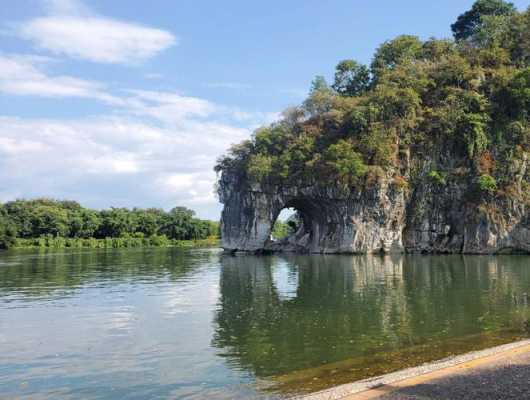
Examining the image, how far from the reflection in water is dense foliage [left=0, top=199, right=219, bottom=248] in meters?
70.7

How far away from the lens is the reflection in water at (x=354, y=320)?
13.5 metres

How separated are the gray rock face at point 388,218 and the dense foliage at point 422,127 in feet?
5.11

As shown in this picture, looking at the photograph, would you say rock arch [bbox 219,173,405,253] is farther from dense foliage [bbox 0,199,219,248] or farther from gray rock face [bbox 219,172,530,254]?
dense foliage [bbox 0,199,219,248]

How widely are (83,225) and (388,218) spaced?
61067 mm

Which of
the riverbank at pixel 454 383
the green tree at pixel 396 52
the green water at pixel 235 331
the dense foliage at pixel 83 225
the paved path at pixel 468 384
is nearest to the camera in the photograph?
the paved path at pixel 468 384

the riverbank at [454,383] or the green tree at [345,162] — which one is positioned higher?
the green tree at [345,162]

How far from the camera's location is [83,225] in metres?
98.8

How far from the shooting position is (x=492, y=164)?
186 ft

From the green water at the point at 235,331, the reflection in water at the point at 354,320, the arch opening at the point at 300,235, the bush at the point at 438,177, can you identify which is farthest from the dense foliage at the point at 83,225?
the reflection in water at the point at 354,320

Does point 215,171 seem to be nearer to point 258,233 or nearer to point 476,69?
point 258,233

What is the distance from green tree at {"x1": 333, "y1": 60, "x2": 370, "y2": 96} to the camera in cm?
7606

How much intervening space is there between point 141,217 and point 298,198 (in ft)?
177

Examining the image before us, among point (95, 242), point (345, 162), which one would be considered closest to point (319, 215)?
point (345, 162)

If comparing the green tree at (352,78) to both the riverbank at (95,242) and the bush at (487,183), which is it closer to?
the bush at (487,183)
